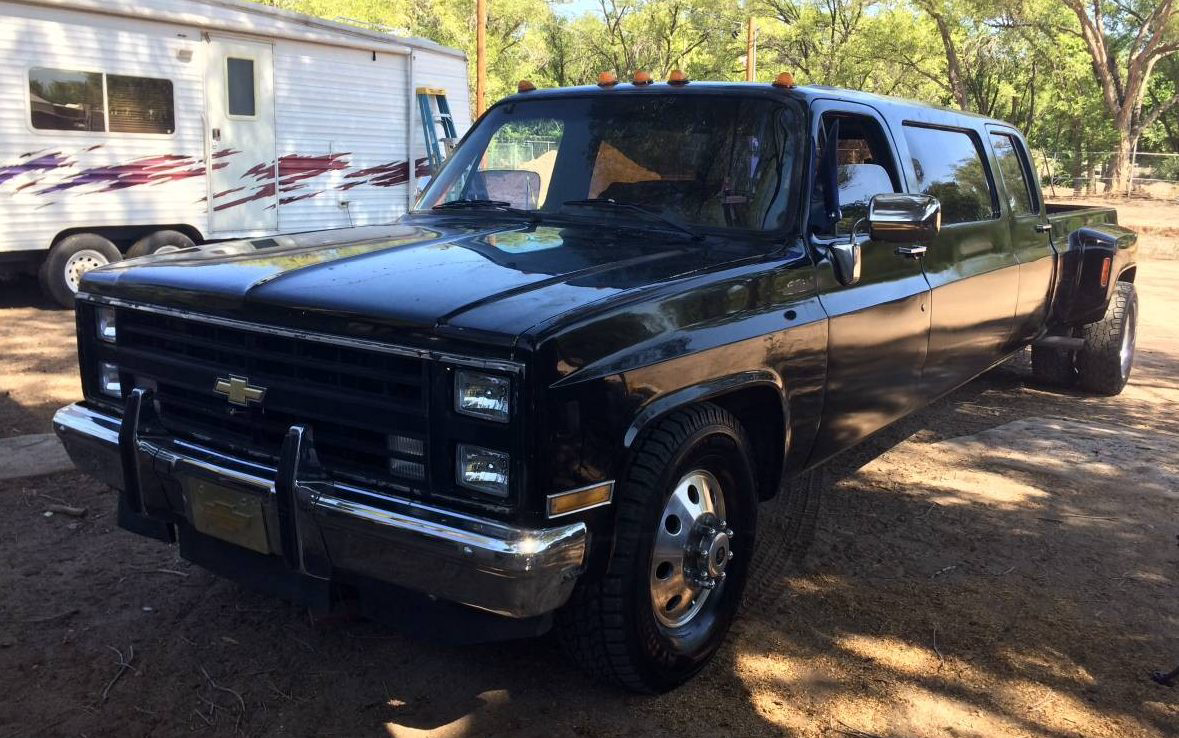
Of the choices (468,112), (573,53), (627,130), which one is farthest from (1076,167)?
(627,130)

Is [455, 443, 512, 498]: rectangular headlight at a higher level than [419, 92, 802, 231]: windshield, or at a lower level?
lower

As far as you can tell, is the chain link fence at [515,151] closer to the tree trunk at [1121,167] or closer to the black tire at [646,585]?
the black tire at [646,585]

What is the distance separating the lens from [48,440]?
18.1 ft

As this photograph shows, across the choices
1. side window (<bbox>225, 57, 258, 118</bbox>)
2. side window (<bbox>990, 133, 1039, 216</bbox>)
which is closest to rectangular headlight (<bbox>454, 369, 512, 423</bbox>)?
side window (<bbox>990, 133, 1039, 216</bbox>)

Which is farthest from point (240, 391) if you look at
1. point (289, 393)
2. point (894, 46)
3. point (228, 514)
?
point (894, 46)

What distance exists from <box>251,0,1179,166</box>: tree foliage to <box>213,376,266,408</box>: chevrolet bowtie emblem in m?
32.0

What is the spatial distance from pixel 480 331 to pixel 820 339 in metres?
1.59

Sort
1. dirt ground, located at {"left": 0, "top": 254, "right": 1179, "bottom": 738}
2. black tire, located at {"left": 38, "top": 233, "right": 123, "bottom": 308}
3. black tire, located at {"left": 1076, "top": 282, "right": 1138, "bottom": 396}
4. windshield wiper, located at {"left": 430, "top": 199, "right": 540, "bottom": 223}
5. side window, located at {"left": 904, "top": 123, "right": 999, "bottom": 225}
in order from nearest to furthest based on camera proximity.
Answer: dirt ground, located at {"left": 0, "top": 254, "right": 1179, "bottom": 738}
windshield wiper, located at {"left": 430, "top": 199, "right": 540, "bottom": 223}
side window, located at {"left": 904, "top": 123, "right": 999, "bottom": 225}
black tire, located at {"left": 1076, "top": 282, "right": 1138, "bottom": 396}
black tire, located at {"left": 38, "top": 233, "right": 123, "bottom": 308}

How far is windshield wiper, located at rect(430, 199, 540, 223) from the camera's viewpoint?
404cm

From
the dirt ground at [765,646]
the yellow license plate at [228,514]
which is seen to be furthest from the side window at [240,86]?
the yellow license plate at [228,514]

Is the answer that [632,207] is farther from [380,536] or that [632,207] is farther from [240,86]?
[240,86]

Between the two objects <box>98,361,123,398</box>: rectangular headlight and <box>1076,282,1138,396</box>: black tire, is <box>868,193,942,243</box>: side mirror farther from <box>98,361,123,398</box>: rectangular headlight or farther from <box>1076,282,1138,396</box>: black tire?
<box>1076,282,1138,396</box>: black tire

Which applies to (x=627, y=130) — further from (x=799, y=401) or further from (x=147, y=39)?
(x=147, y=39)

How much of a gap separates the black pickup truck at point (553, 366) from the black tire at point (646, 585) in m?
0.01
